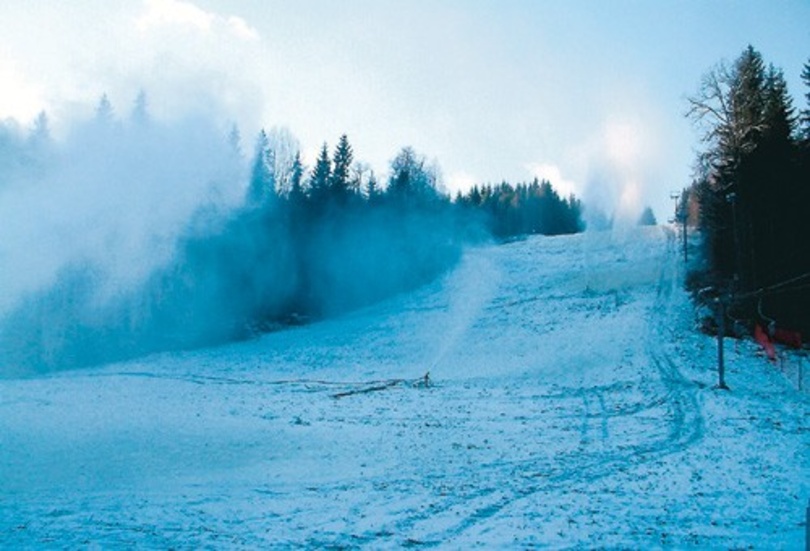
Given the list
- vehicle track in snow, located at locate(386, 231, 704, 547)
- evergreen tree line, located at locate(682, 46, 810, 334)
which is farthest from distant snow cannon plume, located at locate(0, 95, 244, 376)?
evergreen tree line, located at locate(682, 46, 810, 334)

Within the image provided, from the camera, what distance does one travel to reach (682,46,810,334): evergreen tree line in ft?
98.8

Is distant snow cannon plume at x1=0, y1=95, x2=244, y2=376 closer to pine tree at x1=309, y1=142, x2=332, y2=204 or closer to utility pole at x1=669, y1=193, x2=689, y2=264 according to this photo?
pine tree at x1=309, y1=142, x2=332, y2=204

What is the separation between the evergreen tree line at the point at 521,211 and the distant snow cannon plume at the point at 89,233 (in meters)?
62.1

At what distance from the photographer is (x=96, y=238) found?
3753 centimetres

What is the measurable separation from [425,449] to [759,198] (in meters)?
28.5

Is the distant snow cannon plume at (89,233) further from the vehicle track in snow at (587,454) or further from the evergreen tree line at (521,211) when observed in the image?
the evergreen tree line at (521,211)

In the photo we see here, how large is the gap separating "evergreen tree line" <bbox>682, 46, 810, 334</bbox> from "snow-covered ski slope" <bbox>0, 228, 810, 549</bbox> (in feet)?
12.0

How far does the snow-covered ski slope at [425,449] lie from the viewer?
955 centimetres

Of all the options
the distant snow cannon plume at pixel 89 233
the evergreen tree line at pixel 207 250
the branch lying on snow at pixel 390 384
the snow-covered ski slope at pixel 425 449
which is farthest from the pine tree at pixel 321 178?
the branch lying on snow at pixel 390 384

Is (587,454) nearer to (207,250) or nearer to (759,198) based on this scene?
(759,198)

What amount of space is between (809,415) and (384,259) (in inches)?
1821

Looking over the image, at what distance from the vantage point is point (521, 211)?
4225 inches

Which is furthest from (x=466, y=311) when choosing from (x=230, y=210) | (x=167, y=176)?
(x=167, y=176)

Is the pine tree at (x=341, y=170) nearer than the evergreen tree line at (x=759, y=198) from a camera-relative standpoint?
No
